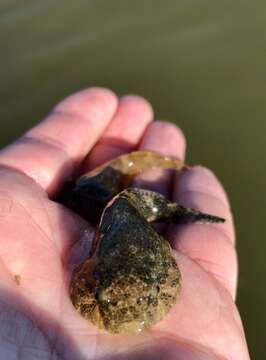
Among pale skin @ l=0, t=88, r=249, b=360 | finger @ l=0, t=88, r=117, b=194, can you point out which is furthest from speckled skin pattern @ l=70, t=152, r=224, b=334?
finger @ l=0, t=88, r=117, b=194

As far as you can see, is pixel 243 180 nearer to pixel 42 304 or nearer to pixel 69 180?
pixel 69 180

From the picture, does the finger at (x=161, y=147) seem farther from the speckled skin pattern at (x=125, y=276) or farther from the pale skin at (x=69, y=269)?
the speckled skin pattern at (x=125, y=276)

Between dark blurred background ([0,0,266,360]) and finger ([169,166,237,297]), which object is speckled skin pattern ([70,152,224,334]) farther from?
dark blurred background ([0,0,266,360])

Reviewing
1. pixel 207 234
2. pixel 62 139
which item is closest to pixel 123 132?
pixel 62 139

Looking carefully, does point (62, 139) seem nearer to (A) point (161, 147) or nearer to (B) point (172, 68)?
(A) point (161, 147)

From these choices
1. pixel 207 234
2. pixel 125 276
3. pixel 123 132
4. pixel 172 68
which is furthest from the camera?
pixel 172 68

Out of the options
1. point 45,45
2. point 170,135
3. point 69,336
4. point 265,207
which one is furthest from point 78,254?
point 45,45

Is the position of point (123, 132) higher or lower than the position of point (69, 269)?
lower
